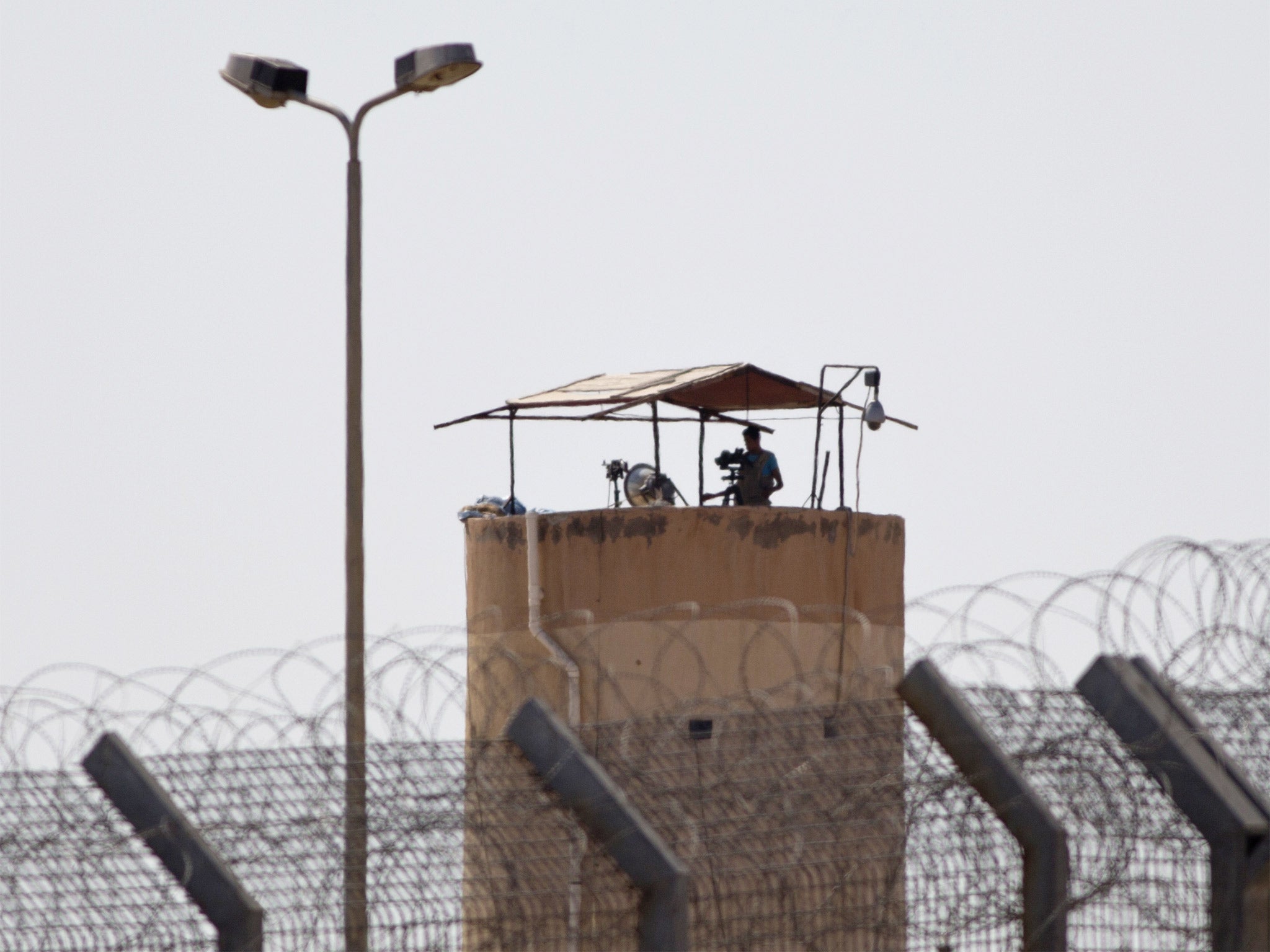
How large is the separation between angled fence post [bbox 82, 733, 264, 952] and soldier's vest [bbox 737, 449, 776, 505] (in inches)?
344

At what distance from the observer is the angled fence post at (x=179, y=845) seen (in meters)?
6.56

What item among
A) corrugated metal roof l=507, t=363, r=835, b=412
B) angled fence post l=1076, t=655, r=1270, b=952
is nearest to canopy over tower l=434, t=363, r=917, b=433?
corrugated metal roof l=507, t=363, r=835, b=412

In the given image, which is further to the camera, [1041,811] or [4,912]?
[1041,811]

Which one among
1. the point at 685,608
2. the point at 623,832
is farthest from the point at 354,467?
the point at 623,832

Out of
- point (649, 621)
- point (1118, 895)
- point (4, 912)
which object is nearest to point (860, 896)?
point (1118, 895)

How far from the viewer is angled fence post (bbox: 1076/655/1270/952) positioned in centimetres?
750

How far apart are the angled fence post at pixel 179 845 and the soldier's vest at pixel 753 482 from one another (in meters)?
8.73

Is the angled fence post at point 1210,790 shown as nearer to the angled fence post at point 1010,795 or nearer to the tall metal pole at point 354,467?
the angled fence post at point 1010,795

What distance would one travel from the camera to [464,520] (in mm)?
15195

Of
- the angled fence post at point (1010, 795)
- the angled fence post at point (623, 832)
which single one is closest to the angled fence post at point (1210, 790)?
the angled fence post at point (1010, 795)

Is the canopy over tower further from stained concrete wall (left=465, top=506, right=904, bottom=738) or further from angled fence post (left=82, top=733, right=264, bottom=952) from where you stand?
angled fence post (left=82, top=733, right=264, bottom=952)

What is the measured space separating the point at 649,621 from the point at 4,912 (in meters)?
7.52

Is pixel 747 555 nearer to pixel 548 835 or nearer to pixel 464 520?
pixel 464 520

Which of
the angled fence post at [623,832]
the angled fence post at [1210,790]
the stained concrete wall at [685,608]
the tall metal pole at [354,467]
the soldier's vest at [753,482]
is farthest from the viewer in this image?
the soldier's vest at [753,482]
